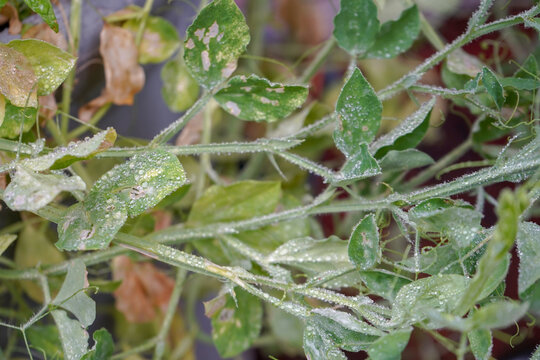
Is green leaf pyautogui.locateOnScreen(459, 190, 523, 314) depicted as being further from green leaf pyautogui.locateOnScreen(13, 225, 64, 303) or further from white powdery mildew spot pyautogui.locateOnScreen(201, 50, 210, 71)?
green leaf pyautogui.locateOnScreen(13, 225, 64, 303)

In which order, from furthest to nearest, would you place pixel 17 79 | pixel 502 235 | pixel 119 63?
pixel 119 63, pixel 17 79, pixel 502 235

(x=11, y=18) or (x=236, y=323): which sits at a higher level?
(x=11, y=18)

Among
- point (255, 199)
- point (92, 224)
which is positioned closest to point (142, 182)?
point (92, 224)

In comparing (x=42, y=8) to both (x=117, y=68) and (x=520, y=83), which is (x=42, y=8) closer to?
(x=117, y=68)

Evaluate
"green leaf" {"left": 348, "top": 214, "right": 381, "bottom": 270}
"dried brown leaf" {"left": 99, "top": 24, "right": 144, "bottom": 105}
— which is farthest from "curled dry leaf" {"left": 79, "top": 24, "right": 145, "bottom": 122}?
"green leaf" {"left": 348, "top": 214, "right": 381, "bottom": 270}

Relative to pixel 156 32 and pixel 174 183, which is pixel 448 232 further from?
pixel 156 32

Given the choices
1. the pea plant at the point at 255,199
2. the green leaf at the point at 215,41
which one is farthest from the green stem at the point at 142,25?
the green leaf at the point at 215,41
